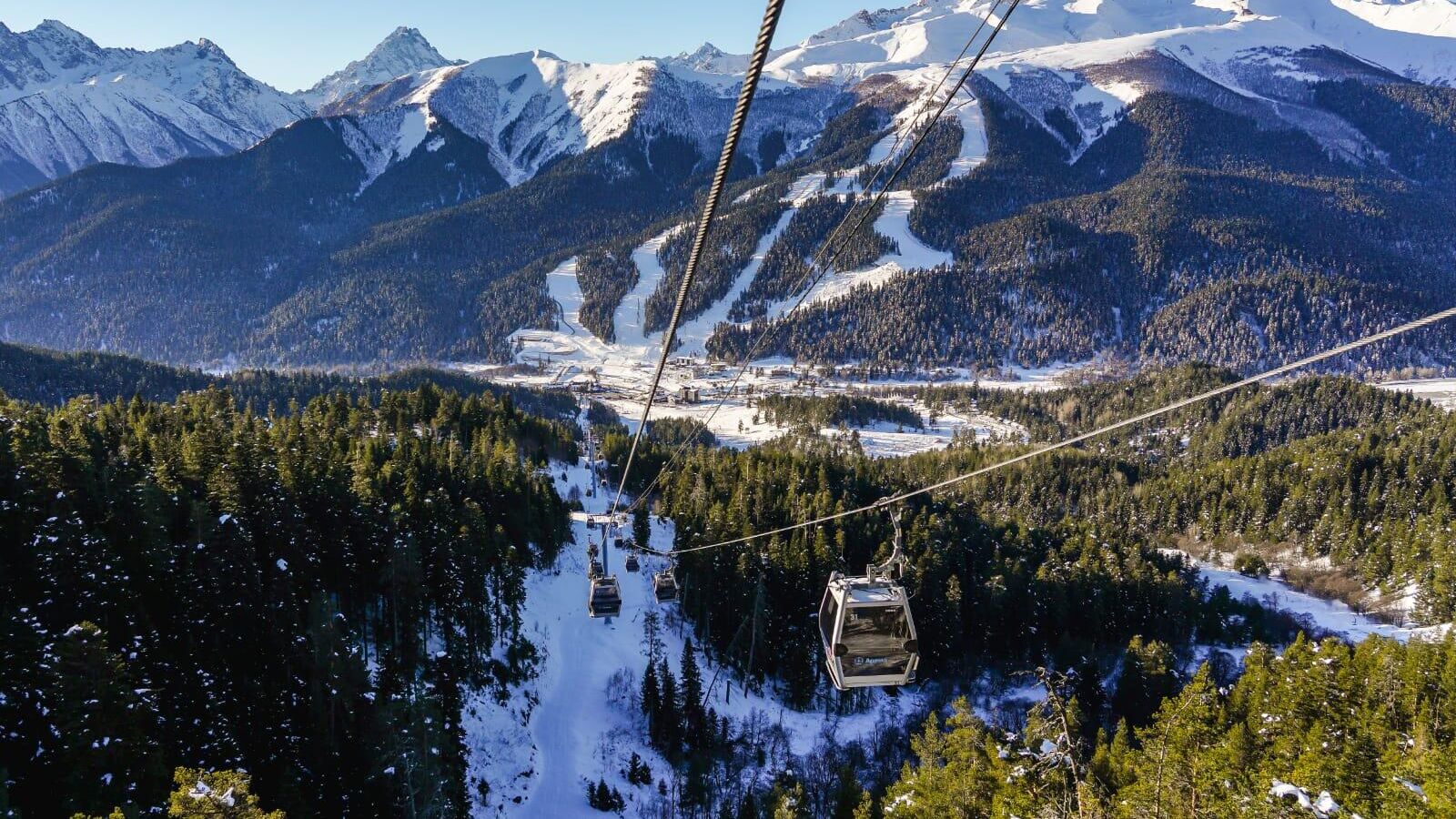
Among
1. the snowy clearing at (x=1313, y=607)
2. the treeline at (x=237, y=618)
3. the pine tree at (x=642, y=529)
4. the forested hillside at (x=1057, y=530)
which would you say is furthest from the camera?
the snowy clearing at (x=1313, y=607)

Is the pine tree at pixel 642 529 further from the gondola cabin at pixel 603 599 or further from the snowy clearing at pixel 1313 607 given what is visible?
the snowy clearing at pixel 1313 607

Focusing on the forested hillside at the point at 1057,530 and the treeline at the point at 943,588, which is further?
the forested hillside at the point at 1057,530

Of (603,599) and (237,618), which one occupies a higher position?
(237,618)

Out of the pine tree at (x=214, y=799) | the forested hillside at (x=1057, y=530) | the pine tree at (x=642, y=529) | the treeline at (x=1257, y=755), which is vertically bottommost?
the forested hillside at (x=1057, y=530)

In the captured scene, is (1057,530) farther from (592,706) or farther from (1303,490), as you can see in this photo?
(592,706)

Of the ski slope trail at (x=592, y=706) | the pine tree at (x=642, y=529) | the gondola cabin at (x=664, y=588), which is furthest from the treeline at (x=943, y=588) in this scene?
the gondola cabin at (x=664, y=588)

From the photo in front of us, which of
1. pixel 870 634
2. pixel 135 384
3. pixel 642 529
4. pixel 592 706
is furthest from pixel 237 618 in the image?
pixel 135 384

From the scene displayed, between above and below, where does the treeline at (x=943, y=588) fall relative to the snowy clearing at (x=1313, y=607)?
above

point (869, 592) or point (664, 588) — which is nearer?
point (869, 592)
